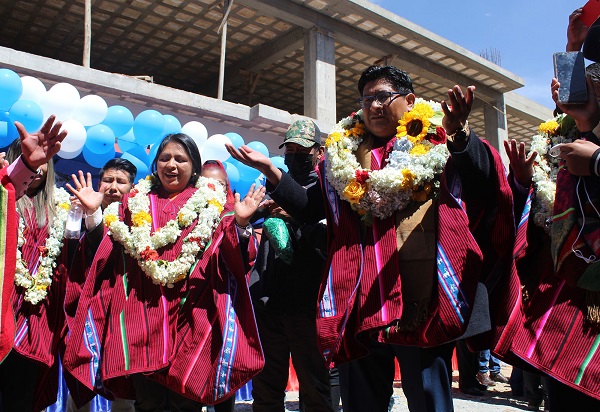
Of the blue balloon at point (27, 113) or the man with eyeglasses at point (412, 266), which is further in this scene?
the blue balloon at point (27, 113)

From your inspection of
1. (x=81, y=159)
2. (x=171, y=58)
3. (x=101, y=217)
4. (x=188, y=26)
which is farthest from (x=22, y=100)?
(x=171, y=58)

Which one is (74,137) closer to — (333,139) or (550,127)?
(333,139)

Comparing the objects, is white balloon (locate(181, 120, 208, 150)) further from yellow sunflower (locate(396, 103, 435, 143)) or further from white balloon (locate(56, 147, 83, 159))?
yellow sunflower (locate(396, 103, 435, 143))

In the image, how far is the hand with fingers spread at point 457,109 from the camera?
2.33 m

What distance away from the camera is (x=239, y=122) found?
1121 cm

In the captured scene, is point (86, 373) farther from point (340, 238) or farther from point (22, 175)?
point (340, 238)

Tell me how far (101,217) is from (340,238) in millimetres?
1797

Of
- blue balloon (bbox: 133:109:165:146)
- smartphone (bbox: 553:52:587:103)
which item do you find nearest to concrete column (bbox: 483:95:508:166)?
blue balloon (bbox: 133:109:165:146)


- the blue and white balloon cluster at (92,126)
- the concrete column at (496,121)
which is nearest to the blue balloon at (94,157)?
the blue and white balloon cluster at (92,126)

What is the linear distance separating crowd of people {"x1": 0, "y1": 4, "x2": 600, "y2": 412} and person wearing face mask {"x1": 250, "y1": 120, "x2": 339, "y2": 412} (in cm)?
1

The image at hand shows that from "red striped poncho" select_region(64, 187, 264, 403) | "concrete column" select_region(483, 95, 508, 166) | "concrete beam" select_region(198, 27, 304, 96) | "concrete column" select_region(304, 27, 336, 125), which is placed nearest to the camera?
"red striped poncho" select_region(64, 187, 264, 403)

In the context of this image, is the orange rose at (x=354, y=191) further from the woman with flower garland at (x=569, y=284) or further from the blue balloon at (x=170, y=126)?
the blue balloon at (x=170, y=126)

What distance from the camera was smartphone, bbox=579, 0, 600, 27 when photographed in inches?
113

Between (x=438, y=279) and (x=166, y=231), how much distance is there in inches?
68.8
